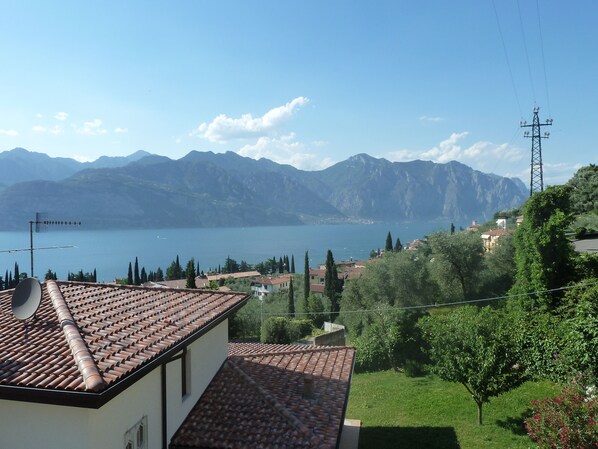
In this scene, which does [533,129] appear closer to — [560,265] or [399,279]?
[399,279]

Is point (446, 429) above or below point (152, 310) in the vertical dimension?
below

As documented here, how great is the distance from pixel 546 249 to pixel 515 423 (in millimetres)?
8432

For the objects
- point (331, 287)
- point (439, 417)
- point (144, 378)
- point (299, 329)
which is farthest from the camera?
point (331, 287)

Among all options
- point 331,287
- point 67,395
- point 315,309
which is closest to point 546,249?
point 67,395

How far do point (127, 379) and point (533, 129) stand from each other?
37.1 meters

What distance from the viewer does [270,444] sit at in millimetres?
6766

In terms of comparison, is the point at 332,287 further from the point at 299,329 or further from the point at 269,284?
the point at 269,284

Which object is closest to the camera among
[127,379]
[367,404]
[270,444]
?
[127,379]

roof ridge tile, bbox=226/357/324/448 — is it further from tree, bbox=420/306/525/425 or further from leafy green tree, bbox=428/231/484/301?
leafy green tree, bbox=428/231/484/301

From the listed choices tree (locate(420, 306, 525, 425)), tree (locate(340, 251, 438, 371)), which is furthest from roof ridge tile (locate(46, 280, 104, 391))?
tree (locate(340, 251, 438, 371))

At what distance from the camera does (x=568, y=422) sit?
25.1 feet

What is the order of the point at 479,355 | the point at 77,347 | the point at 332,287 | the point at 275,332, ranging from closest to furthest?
the point at 77,347 < the point at 479,355 < the point at 275,332 < the point at 332,287

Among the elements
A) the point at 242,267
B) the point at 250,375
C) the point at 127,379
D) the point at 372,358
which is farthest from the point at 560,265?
the point at 242,267

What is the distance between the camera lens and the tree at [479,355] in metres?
12.4
